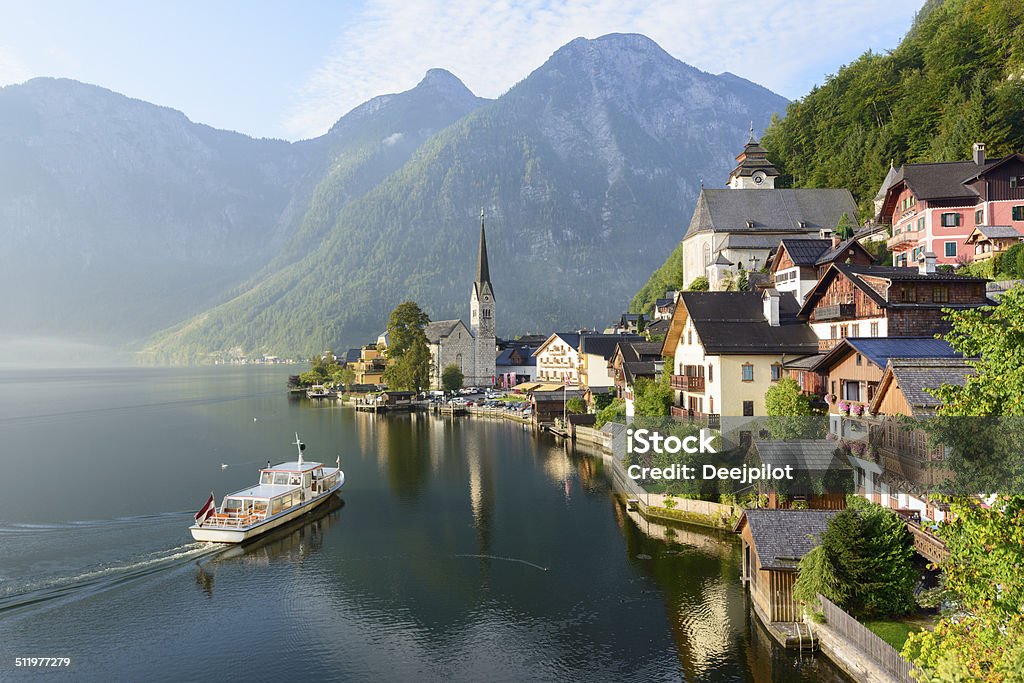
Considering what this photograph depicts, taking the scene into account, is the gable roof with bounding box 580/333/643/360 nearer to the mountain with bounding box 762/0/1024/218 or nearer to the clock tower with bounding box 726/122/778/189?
the clock tower with bounding box 726/122/778/189

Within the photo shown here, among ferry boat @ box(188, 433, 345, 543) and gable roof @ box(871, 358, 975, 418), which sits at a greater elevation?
gable roof @ box(871, 358, 975, 418)

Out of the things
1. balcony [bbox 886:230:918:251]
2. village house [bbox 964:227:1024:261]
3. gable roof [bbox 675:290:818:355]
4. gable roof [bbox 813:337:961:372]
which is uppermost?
balcony [bbox 886:230:918:251]

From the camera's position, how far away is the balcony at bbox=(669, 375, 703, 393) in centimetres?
4650

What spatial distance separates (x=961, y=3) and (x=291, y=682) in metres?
118

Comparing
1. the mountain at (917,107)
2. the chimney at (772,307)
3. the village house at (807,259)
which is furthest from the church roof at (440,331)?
the chimney at (772,307)

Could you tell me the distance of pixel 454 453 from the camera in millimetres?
70938

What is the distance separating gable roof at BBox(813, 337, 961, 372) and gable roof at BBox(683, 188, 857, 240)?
194 feet

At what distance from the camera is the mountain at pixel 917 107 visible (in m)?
75.3

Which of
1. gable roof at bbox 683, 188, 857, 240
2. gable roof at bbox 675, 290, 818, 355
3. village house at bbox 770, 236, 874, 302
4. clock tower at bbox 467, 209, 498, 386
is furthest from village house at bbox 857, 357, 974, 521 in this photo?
clock tower at bbox 467, 209, 498, 386

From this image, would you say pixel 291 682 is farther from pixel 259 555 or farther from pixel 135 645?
pixel 259 555

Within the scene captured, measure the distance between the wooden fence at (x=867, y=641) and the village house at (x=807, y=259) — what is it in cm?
2848

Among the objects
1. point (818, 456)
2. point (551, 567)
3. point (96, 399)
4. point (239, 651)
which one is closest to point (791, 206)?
A: point (818, 456)

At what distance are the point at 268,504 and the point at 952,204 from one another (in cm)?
5860

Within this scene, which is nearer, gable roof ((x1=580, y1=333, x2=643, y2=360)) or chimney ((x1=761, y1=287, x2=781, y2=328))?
chimney ((x1=761, y1=287, x2=781, y2=328))
